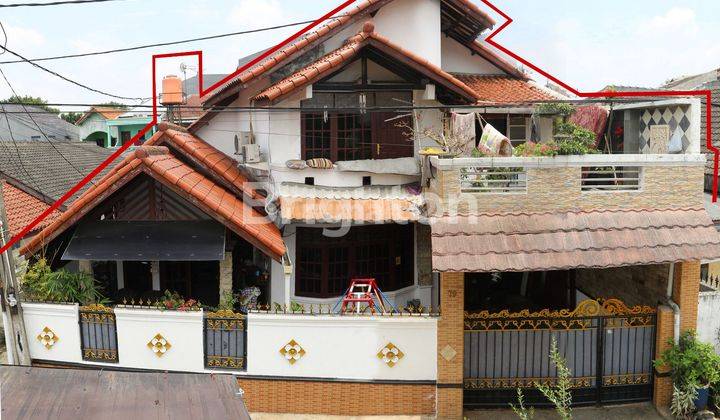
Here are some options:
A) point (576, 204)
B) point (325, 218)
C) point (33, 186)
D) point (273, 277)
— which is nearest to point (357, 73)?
point (325, 218)

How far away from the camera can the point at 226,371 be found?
10.5m

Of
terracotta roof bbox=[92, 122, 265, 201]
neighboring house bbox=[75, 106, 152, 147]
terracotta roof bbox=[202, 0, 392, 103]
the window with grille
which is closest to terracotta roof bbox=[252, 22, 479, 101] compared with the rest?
terracotta roof bbox=[202, 0, 392, 103]

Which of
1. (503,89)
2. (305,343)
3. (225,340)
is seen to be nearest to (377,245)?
(305,343)

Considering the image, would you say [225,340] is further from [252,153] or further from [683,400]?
[683,400]

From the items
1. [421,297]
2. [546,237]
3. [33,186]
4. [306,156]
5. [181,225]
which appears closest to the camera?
[546,237]

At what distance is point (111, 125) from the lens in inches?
1875

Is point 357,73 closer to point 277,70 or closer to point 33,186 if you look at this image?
point 277,70

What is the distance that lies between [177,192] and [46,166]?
46.6 feet

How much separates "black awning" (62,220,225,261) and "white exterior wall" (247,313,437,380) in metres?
2.19

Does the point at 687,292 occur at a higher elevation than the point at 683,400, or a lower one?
higher

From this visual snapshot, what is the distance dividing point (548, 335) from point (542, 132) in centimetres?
685

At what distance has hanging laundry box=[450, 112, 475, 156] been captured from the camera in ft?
40.3

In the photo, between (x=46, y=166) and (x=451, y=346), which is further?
(x=46, y=166)

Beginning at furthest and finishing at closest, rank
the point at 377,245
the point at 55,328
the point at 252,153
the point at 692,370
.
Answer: the point at 377,245, the point at 252,153, the point at 55,328, the point at 692,370
